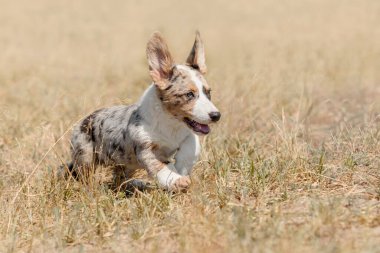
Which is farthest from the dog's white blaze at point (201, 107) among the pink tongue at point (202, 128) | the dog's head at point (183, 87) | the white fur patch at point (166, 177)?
the white fur patch at point (166, 177)

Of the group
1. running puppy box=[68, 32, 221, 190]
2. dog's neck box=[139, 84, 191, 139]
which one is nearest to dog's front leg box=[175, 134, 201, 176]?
running puppy box=[68, 32, 221, 190]

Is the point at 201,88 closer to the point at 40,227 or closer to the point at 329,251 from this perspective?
the point at 40,227

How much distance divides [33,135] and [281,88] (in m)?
3.98

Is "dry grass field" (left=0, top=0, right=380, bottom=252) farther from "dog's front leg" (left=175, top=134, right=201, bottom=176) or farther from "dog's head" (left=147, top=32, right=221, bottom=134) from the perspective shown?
"dog's head" (left=147, top=32, right=221, bottom=134)

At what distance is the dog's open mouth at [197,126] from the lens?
5535 mm

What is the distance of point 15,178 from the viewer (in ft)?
21.9

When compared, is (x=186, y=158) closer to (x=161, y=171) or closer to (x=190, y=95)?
(x=161, y=171)

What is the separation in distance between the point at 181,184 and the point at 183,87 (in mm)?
882

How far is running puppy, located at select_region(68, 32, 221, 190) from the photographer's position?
552 centimetres

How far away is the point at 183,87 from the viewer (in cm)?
564

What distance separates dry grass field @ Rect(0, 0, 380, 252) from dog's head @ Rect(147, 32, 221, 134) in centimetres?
57

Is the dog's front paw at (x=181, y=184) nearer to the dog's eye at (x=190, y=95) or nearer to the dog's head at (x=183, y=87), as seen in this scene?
the dog's head at (x=183, y=87)

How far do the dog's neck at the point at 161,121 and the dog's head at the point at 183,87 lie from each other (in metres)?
0.06

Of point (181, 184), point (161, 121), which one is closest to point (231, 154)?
point (161, 121)
